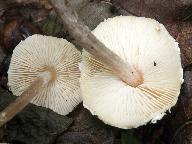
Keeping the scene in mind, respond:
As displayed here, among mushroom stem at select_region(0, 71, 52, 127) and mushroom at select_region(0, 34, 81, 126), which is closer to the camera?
mushroom stem at select_region(0, 71, 52, 127)

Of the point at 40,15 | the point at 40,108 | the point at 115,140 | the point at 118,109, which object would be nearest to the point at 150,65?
the point at 118,109

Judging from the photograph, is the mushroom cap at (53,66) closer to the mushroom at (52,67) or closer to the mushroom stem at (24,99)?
the mushroom at (52,67)

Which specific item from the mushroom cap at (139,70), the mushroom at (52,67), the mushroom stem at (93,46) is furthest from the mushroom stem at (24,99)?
the mushroom stem at (93,46)

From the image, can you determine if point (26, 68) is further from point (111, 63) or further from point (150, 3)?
point (150, 3)

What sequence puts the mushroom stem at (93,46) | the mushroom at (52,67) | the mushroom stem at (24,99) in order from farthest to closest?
the mushroom at (52,67) → the mushroom stem at (24,99) → the mushroom stem at (93,46)

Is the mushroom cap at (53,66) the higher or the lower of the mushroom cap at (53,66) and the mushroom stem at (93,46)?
the lower

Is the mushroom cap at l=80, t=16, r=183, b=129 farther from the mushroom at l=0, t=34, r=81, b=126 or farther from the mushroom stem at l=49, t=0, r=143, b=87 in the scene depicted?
the mushroom at l=0, t=34, r=81, b=126

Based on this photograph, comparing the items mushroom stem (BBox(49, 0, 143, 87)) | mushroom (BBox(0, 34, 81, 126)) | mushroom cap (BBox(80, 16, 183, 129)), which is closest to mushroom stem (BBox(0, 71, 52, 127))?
mushroom (BBox(0, 34, 81, 126))
